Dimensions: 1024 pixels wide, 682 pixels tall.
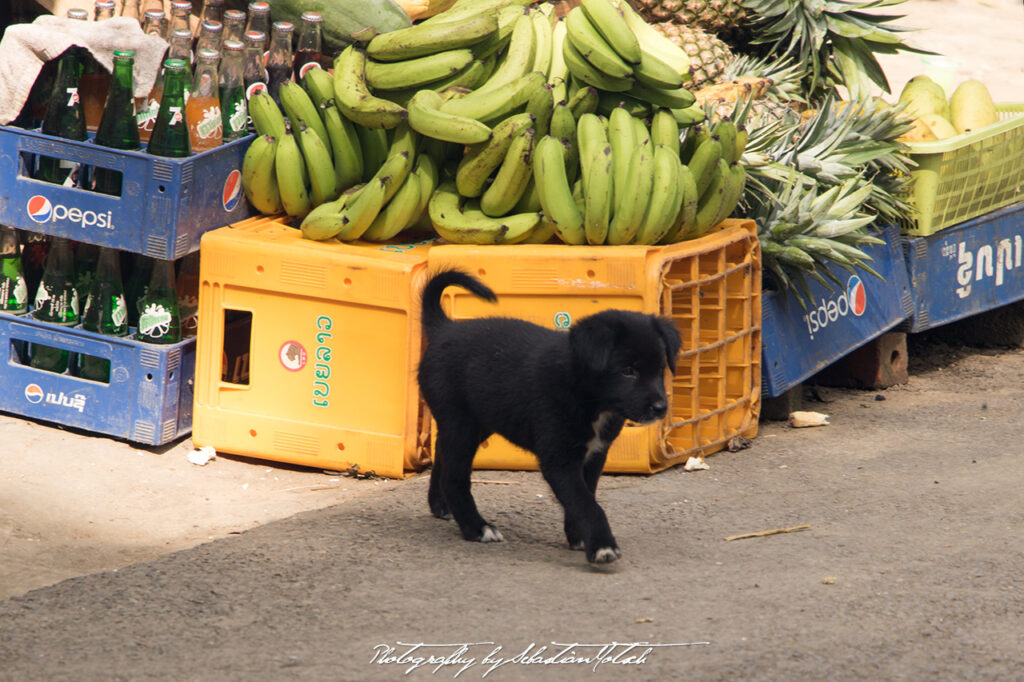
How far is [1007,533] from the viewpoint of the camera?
434 centimetres

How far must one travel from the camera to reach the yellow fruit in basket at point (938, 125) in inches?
274

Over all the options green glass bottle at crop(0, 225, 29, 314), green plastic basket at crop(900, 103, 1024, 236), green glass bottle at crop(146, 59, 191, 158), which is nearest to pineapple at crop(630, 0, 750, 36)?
green plastic basket at crop(900, 103, 1024, 236)

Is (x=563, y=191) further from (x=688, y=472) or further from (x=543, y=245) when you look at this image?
(x=688, y=472)

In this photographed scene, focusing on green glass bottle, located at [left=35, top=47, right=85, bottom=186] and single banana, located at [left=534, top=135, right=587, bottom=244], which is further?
green glass bottle, located at [left=35, top=47, right=85, bottom=186]

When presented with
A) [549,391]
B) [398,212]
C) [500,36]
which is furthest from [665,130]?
[549,391]

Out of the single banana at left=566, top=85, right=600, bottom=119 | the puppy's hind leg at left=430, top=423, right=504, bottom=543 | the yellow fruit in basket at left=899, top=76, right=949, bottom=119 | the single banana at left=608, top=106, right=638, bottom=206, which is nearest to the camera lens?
the puppy's hind leg at left=430, top=423, right=504, bottom=543

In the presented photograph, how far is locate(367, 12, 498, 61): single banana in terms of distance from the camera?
17.8ft

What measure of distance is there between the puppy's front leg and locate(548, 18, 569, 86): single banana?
2.30 metres

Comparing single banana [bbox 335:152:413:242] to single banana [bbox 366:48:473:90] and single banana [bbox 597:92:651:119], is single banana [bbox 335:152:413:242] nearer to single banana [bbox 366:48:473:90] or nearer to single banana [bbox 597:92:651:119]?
single banana [bbox 366:48:473:90]

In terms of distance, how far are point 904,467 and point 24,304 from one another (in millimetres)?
4166

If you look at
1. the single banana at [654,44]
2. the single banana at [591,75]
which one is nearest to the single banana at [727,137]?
the single banana at [591,75]

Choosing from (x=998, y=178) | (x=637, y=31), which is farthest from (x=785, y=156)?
(x=998, y=178)

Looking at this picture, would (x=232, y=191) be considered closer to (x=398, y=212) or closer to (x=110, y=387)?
Answer: (x=398, y=212)

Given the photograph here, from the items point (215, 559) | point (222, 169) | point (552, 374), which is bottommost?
point (215, 559)
